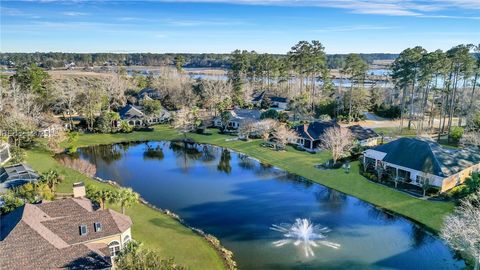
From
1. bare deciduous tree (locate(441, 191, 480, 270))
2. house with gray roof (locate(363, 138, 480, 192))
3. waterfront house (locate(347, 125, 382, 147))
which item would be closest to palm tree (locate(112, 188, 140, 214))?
bare deciduous tree (locate(441, 191, 480, 270))

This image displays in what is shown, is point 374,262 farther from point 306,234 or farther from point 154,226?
point 154,226

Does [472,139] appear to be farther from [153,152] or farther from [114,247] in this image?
[114,247]

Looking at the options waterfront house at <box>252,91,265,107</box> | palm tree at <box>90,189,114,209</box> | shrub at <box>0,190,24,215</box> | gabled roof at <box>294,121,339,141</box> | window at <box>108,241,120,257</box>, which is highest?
Result: waterfront house at <box>252,91,265,107</box>

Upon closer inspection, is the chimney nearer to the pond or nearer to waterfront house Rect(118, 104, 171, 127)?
the pond

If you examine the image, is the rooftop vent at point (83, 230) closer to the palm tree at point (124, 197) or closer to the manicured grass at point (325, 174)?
the palm tree at point (124, 197)

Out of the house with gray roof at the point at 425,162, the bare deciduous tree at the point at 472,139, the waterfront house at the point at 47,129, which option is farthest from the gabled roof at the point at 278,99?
the waterfront house at the point at 47,129
